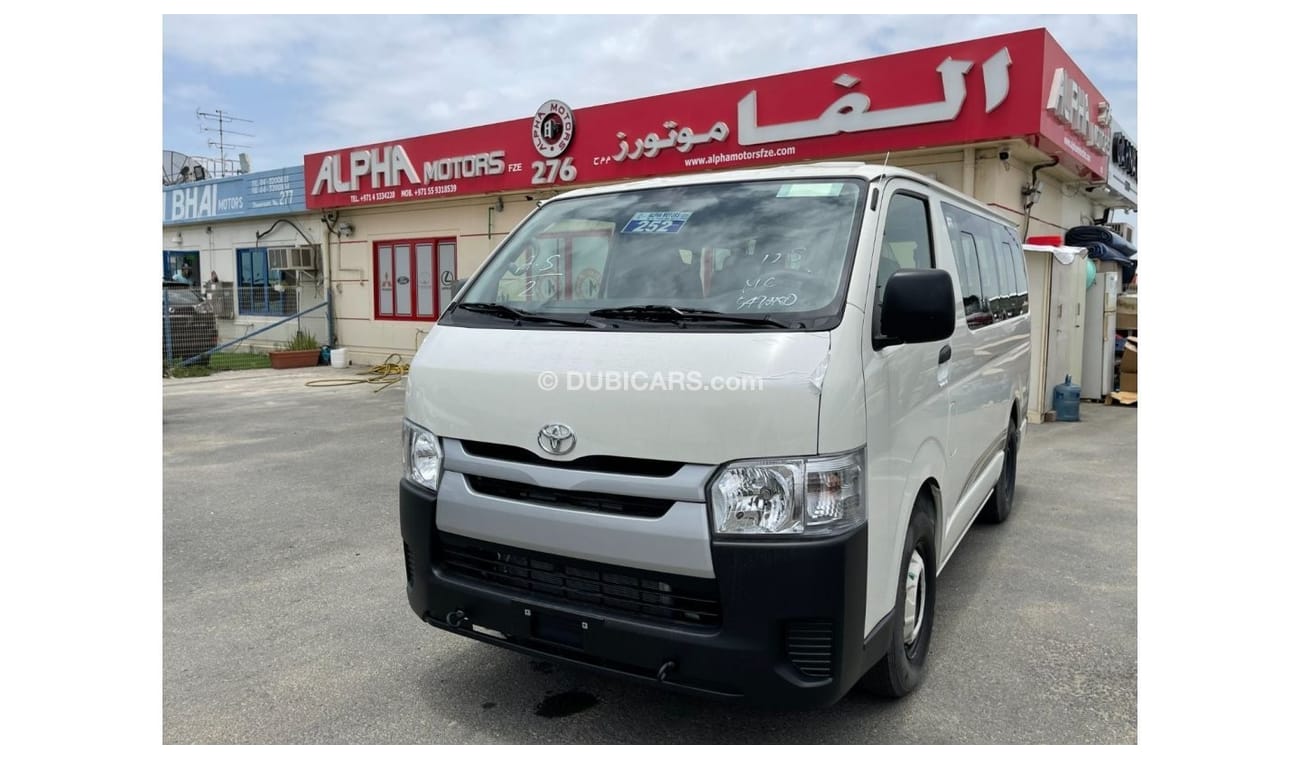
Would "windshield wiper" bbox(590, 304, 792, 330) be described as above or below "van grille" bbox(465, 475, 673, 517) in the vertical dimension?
above

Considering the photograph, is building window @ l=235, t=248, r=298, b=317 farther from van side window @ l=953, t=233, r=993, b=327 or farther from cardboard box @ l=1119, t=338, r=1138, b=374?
van side window @ l=953, t=233, r=993, b=327

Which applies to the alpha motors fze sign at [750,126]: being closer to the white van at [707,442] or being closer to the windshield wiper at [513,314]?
the white van at [707,442]

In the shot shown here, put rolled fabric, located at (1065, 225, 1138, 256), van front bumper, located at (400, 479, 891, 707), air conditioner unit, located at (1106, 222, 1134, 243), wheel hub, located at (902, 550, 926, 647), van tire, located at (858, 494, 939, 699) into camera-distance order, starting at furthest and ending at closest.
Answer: air conditioner unit, located at (1106, 222, 1134, 243), rolled fabric, located at (1065, 225, 1138, 256), wheel hub, located at (902, 550, 926, 647), van tire, located at (858, 494, 939, 699), van front bumper, located at (400, 479, 891, 707)

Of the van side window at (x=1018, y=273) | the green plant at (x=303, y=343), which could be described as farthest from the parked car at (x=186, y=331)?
the van side window at (x=1018, y=273)

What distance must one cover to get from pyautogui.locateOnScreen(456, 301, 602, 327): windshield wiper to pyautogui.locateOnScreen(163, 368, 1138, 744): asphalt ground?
60.7 inches

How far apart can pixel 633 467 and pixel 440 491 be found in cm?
83

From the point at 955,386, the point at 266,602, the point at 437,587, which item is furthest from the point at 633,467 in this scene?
the point at 266,602

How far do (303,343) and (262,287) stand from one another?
11.3 feet

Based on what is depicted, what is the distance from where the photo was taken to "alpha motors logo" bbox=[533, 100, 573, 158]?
1300cm

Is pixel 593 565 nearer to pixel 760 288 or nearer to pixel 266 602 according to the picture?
pixel 760 288

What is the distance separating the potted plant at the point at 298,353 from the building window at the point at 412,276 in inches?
67.8

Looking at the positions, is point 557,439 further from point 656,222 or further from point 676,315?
point 656,222

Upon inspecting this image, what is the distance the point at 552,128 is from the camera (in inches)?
521

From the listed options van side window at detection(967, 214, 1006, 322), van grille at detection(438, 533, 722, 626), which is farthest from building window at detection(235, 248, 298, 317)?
van grille at detection(438, 533, 722, 626)
